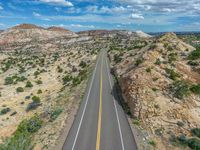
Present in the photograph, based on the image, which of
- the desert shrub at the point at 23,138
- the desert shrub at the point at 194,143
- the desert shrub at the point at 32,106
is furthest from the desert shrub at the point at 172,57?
the desert shrub at the point at 32,106

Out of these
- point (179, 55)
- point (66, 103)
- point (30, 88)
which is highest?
point (179, 55)

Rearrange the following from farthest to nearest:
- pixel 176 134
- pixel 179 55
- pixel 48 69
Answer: pixel 48 69
pixel 179 55
pixel 176 134

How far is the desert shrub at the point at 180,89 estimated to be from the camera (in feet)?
101

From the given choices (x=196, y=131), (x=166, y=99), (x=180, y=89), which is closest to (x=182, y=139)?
(x=196, y=131)

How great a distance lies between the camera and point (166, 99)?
31094 millimetres

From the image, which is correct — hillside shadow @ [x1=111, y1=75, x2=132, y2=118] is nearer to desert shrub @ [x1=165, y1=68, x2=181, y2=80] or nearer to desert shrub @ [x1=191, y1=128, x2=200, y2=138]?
desert shrub @ [x1=191, y1=128, x2=200, y2=138]

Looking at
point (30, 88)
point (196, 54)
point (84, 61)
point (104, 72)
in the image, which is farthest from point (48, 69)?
point (196, 54)

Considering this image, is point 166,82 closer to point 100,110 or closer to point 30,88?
point 100,110

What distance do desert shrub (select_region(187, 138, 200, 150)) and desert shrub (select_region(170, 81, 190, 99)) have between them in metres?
8.19

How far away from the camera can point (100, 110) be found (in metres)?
31.5

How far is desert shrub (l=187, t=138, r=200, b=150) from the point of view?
2259cm

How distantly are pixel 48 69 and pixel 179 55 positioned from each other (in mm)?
47944

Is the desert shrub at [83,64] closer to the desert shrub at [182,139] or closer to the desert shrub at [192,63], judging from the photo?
the desert shrub at [192,63]

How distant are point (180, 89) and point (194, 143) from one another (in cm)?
1007
